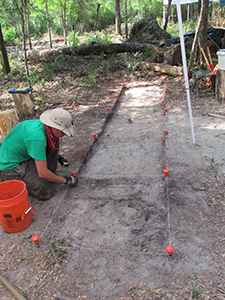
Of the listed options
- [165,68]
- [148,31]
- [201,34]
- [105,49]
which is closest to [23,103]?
[165,68]

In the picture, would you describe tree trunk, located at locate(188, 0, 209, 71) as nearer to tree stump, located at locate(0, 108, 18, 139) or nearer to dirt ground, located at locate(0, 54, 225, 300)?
dirt ground, located at locate(0, 54, 225, 300)

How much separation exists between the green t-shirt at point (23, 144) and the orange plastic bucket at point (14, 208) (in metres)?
0.33

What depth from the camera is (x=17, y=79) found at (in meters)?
9.25

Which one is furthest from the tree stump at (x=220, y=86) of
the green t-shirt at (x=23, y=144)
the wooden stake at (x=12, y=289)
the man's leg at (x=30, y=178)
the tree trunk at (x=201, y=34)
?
the wooden stake at (x=12, y=289)

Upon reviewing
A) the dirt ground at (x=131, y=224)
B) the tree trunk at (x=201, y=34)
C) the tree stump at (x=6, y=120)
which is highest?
the tree trunk at (x=201, y=34)

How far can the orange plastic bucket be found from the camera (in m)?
2.40

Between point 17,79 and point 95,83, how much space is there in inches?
140

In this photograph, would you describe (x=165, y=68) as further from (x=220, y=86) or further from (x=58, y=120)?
(x=58, y=120)

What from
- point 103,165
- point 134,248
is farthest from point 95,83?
point 134,248

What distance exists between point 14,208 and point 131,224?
1295 millimetres

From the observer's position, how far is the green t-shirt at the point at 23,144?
2.64 meters

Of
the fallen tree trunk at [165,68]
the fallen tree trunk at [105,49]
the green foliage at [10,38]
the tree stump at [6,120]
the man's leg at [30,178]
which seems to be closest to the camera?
the man's leg at [30,178]

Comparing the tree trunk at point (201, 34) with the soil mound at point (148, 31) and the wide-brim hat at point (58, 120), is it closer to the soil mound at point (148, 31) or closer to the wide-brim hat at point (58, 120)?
the soil mound at point (148, 31)

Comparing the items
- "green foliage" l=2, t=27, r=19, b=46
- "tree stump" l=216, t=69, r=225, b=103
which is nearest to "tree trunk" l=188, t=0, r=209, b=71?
"tree stump" l=216, t=69, r=225, b=103
